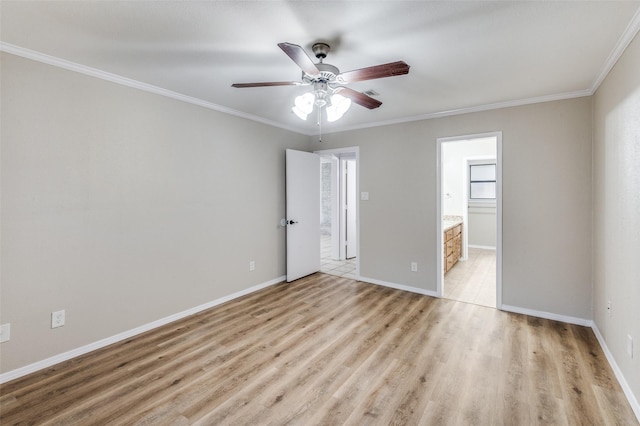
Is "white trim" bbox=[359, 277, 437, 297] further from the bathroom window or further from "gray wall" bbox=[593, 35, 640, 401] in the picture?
the bathroom window

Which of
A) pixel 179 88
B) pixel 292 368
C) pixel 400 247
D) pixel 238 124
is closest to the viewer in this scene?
pixel 292 368

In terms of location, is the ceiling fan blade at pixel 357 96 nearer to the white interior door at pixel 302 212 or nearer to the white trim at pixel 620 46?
the white trim at pixel 620 46

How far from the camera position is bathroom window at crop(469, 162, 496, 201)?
285 inches

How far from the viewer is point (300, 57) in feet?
5.53

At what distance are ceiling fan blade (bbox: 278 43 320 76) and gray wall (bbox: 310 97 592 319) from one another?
2486mm

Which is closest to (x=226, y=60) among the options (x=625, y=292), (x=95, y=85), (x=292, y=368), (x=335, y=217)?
(x=95, y=85)

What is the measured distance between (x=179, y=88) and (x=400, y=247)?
10.9 ft

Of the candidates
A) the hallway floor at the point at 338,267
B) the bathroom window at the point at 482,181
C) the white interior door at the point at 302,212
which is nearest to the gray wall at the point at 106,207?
the white interior door at the point at 302,212

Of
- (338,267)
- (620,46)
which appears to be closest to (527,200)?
(620,46)

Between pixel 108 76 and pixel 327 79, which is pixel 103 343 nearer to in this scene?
pixel 108 76

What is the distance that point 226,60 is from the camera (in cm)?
232

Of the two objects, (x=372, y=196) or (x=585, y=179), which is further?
(x=372, y=196)

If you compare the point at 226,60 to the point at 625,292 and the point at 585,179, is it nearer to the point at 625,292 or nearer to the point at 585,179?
the point at 625,292

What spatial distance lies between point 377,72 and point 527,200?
2.55 meters
